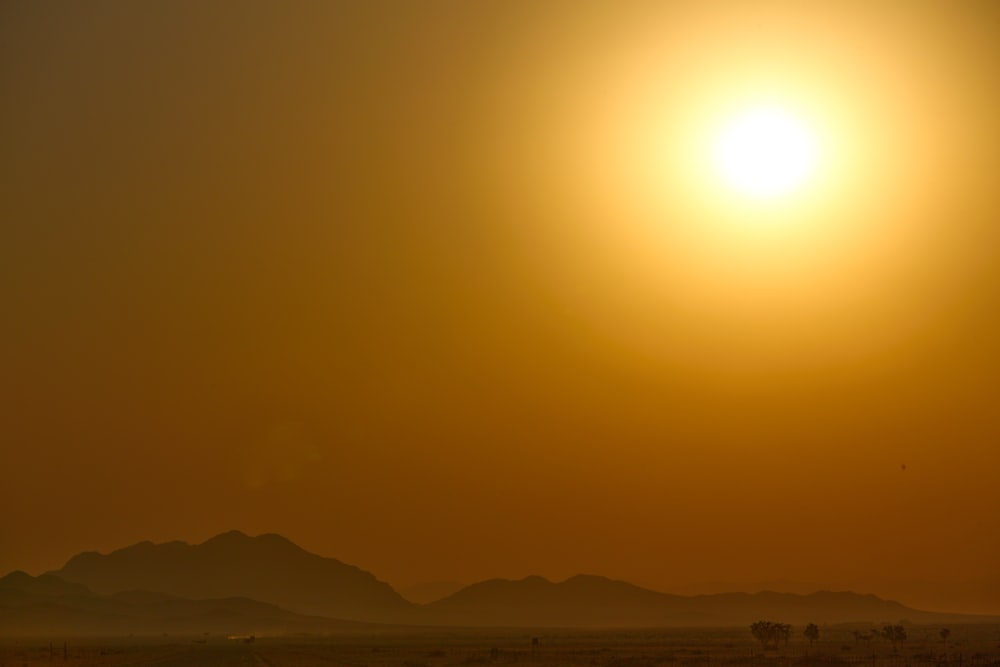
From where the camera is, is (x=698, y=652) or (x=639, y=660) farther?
(x=698, y=652)

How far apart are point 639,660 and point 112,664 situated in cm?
3334

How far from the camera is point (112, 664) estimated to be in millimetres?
82125

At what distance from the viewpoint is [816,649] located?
317ft

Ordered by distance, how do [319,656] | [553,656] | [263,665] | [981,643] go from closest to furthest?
[263,665], [553,656], [319,656], [981,643]

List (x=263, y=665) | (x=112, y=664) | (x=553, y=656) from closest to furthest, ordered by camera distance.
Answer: (x=263, y=665), (x=112, y=664), (x=553, y=656)

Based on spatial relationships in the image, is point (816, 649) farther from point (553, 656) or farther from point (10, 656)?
point (10, 656)

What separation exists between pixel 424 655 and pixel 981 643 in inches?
1738

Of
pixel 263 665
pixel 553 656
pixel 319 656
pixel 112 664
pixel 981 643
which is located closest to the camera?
pixel 263 665

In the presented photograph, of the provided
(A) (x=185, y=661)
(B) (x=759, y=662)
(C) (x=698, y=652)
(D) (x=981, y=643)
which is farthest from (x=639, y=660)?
(D) (x=981, y=643)

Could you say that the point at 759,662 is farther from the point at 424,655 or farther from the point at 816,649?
the point at 424,655

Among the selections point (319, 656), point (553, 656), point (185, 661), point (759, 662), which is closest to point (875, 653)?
point (759, 662)

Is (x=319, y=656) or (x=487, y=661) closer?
(x=487, y=661)

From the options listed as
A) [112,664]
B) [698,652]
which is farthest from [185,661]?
[698,652]

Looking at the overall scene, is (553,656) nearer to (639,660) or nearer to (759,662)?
(639,660)
